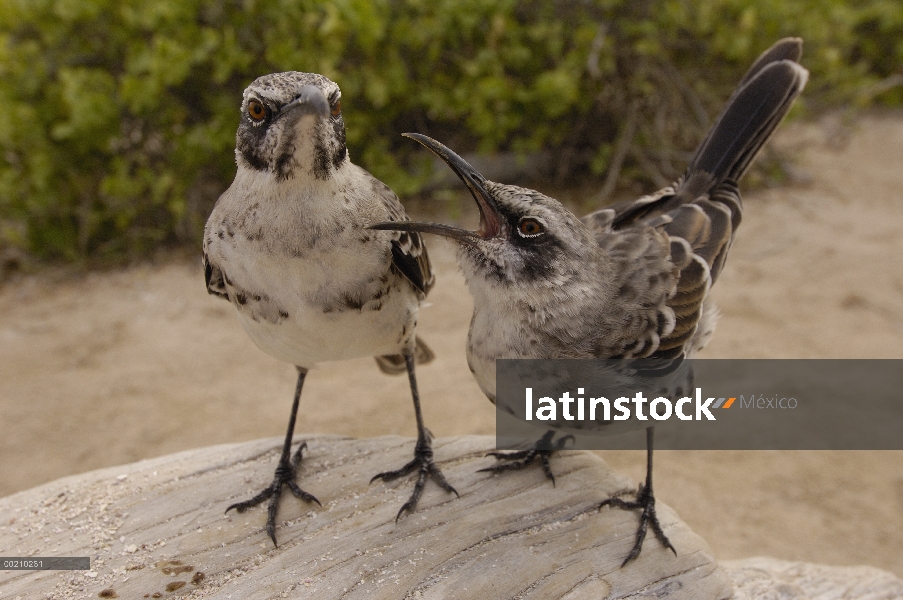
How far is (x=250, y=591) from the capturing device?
3.08 meters

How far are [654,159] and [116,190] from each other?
21.3ft

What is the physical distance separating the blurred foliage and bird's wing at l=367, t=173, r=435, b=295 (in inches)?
179

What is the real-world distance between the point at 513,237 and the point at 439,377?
391 cm

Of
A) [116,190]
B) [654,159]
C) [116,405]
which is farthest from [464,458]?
[654,159]

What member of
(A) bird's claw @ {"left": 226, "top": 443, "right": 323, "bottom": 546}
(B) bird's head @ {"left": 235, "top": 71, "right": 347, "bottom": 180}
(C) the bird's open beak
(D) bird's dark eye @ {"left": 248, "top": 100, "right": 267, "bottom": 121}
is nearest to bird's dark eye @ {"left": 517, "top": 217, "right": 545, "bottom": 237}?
(C) the bird's open beak

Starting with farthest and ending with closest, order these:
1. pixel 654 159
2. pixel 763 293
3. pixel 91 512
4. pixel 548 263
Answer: pixel 654 159 < pixel 763 293 < pixel 91 512 < pixel 548 263

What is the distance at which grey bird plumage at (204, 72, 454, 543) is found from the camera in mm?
2604

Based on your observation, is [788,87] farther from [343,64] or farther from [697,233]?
[343,64]

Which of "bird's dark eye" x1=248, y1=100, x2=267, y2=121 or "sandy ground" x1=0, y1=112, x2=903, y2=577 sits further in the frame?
"sandy ground" x1=0, y1=112, x2=903, y2=577

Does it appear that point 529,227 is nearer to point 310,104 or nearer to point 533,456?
point 310,104

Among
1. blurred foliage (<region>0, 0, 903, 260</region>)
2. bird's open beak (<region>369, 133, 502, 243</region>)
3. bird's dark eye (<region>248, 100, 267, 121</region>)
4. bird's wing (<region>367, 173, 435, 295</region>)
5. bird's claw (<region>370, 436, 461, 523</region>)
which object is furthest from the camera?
blurred foliage (<region>0, 0, 903, 260</region>)

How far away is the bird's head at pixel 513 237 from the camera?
2.88 meters

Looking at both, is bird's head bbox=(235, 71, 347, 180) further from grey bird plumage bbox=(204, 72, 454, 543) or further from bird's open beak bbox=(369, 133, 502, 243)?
bird's open beak bbox=(369, 133, 502, 243)

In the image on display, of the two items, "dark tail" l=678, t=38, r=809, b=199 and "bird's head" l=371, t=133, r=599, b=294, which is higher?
"dark tail" l=678, t=38, r=809, b=199
